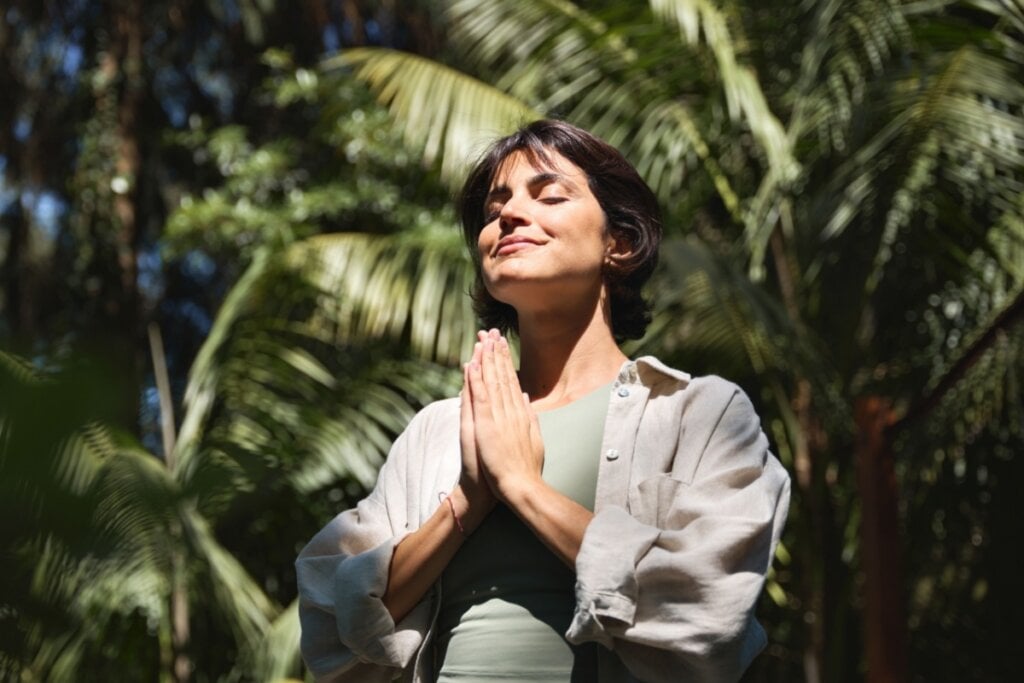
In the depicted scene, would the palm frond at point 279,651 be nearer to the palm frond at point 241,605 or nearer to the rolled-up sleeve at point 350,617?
the palm frond at point 241,605

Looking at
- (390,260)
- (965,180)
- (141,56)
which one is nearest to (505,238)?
(965,180)

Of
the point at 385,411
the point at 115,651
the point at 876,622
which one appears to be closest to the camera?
the point at 115,651

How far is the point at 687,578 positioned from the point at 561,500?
0.17 m

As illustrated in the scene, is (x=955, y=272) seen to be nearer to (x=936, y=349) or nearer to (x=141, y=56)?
(x=936, y=349)

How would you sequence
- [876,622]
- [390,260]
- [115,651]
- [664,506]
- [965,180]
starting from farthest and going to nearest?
[390,260]
[965,180]
[876,622]
[115,651]
[664,506]

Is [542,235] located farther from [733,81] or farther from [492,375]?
[733,81]

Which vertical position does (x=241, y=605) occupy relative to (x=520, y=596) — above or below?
below

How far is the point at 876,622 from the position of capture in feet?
9.70

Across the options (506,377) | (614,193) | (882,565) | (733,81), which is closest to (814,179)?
(733,81)

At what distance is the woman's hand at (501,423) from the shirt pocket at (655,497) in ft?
0.37

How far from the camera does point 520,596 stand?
1551mm

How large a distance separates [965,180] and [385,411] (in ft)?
8.38

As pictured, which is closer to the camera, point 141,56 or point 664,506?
point 664,506

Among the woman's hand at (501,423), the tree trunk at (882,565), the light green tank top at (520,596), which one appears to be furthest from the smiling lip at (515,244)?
the tree trunk at (882,565)
